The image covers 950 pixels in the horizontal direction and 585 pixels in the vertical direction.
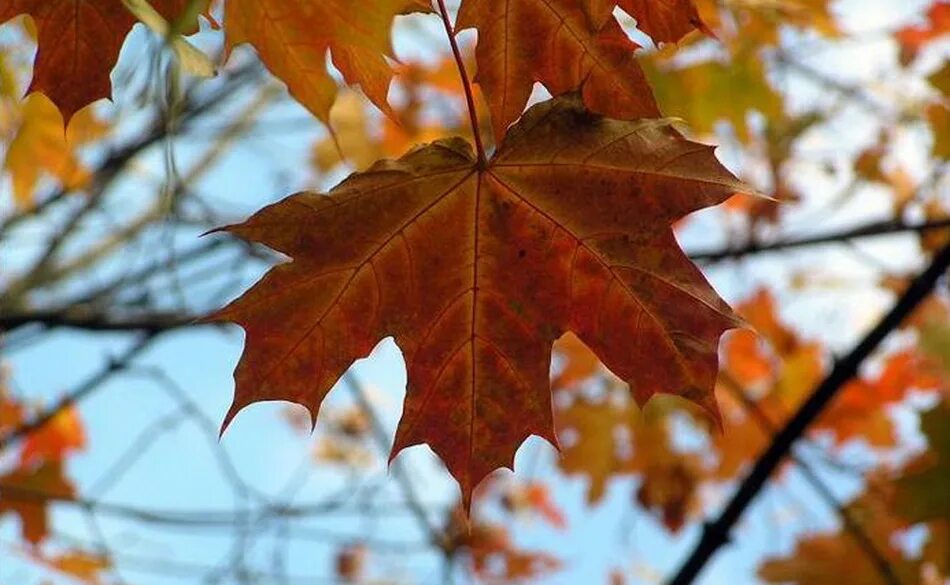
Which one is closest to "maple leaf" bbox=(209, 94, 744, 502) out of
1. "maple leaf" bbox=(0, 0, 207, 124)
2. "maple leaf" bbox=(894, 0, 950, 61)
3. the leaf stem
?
the leaf stem

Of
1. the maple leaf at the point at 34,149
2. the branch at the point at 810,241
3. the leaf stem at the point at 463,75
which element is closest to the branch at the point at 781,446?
the branch at the point at 810,241

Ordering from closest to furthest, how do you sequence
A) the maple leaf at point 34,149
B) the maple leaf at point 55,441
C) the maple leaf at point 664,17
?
the maple leaf at point 664,17, the maple leaf at point 34,149, the maple leaf at point 55,441

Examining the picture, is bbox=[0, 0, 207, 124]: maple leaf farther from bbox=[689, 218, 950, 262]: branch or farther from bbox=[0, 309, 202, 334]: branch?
bbox=[689, 218, 950, 262]: branch

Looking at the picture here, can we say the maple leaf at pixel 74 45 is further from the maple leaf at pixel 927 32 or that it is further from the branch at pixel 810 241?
the maple leaf at pixel 927 32

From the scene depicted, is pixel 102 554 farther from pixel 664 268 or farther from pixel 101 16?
pixel 664 268

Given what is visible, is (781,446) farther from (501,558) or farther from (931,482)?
(501,558)
